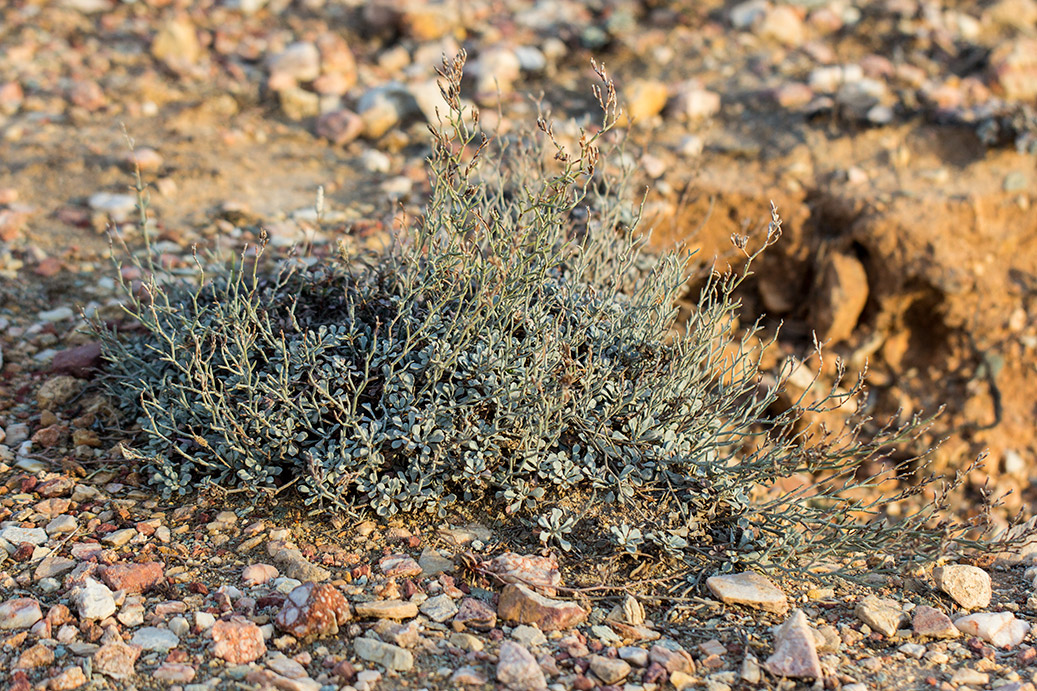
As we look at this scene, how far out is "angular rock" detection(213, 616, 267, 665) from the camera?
7.37ft

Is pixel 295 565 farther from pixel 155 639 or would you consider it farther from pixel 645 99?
pixel 645 99

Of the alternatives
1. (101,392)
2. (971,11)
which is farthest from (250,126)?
(971,11)

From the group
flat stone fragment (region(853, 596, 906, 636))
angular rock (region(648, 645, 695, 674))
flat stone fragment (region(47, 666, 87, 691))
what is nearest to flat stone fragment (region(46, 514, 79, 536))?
flat stone fragment (region(47, 666, 87, 691))

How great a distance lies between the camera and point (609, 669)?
2.28 m

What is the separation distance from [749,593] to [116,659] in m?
1.72

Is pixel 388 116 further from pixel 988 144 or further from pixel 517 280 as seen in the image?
pixel 988 144

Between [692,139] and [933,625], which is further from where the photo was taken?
[692,139]

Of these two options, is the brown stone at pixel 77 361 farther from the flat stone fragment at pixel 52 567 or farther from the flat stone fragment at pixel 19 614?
the flat stone fragment at pixel 19 614

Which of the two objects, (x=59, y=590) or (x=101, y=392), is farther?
(x=101, y=392)

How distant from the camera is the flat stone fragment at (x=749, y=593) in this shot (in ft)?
8.45

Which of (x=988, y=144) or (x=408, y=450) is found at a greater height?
(x=988, y=144)

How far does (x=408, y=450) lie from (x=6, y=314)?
2.19 meters

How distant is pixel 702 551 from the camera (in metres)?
2.78

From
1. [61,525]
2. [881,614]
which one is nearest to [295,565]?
[61,525]
